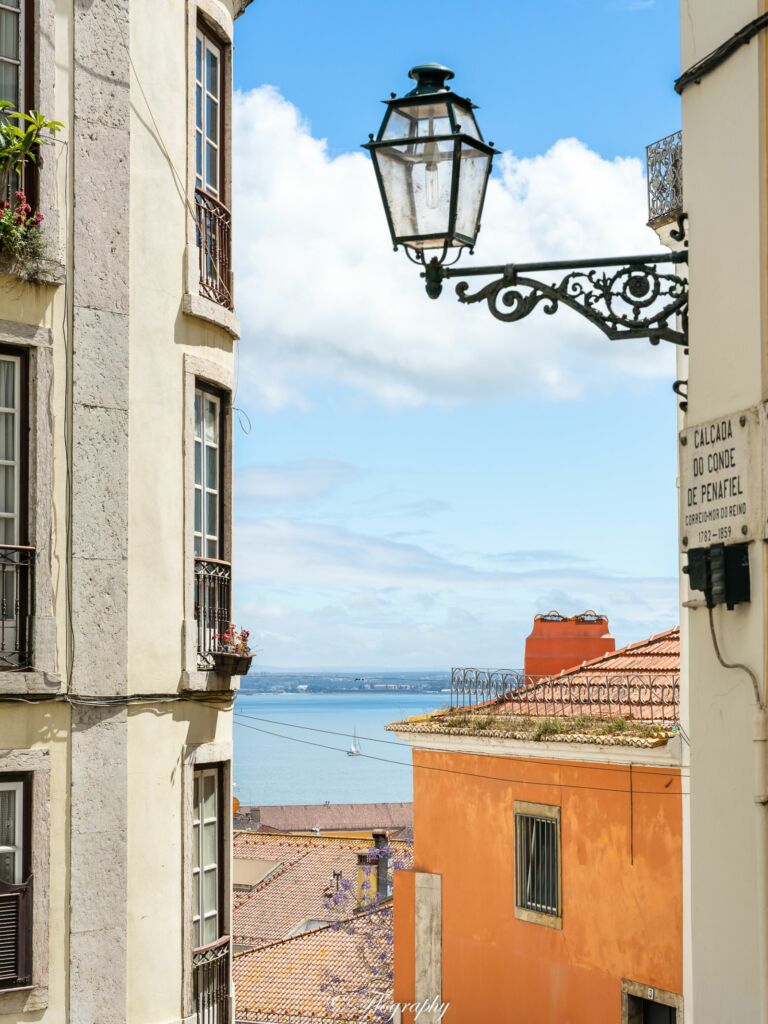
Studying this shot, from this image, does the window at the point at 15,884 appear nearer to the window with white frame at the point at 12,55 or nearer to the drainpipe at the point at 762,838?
the window with white frame at the point at 12,55

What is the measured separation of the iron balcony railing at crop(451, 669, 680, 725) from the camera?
17391 millimetres

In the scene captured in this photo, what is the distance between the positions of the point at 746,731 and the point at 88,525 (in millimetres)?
6594

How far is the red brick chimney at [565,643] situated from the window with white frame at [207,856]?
936 cm

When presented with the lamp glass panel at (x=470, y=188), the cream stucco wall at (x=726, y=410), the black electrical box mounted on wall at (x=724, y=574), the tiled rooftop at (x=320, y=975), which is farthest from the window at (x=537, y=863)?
the lamp glass panel at (x=470, y=188)

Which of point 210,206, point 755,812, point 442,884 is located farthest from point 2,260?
point 442,884

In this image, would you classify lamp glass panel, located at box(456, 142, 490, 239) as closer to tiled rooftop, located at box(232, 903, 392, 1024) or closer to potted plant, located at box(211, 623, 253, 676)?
potted plant, located at box(211, 623, 253, 676)

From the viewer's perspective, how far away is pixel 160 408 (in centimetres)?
1218

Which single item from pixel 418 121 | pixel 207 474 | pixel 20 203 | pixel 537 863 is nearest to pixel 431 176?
pixel 418 121

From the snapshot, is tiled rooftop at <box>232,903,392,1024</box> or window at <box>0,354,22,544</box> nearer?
window at <box>0,354,22,544</box>

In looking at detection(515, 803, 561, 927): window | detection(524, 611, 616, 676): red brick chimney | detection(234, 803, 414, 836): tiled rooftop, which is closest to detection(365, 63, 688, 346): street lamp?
detection(515, 803, 561, 927): window

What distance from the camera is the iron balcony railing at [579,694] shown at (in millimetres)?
17391

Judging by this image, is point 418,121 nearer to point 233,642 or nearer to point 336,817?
point 233,642

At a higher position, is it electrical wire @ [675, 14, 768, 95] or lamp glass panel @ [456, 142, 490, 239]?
electrical wire @ [675, 14, 768, 95]

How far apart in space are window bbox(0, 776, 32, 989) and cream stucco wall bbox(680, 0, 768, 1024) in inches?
234
